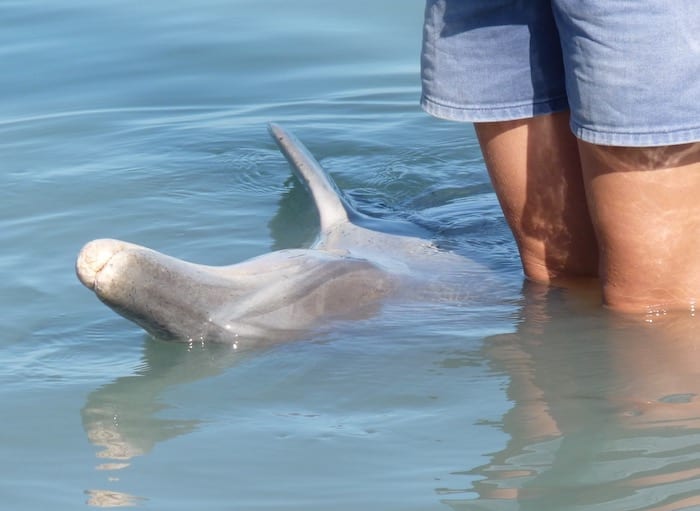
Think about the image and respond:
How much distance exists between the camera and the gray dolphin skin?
3.10 m

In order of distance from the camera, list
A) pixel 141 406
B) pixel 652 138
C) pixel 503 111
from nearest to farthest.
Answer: pixel 652 138 → pixel 141 406 → pixel 503 111

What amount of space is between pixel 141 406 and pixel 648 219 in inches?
49.2

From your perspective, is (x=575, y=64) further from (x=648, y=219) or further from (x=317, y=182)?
(x=317, y=182)

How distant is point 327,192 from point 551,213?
3.14ft

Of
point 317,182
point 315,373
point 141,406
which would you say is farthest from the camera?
point 317,182

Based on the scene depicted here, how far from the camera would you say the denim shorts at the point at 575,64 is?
9.21 ft

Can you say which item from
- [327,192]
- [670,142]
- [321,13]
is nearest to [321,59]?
[321,13]

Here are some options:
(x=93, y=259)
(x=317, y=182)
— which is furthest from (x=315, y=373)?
(x=317, y=182)

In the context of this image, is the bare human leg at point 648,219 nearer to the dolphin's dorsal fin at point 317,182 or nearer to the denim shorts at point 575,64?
the denim shorts at point 575,64

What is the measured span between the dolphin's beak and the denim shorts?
88 centimetres

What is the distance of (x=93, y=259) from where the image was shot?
305cm

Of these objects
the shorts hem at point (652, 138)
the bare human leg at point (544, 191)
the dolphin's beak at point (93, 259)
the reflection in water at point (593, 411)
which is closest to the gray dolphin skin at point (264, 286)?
the dolphin's beak at point (93, 259)

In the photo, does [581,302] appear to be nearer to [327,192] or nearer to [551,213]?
[551,213]

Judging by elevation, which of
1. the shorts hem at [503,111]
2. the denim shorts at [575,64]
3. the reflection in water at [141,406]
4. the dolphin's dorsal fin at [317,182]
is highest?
the denim shorts at [575,64]
